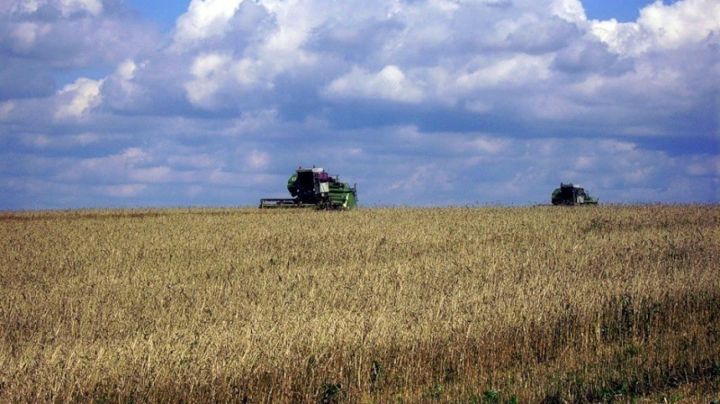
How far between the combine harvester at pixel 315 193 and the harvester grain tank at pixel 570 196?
16083 millimetres

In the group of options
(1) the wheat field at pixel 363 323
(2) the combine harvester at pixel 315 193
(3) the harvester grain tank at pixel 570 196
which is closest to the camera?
(1) the wheat field at pixel 363 323

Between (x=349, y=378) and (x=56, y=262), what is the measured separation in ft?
39.3

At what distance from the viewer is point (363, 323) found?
1090cm

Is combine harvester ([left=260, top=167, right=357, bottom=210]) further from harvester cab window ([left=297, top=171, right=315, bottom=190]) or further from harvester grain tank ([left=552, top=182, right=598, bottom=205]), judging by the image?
harvester grain tank ([left=552, top=182, right=598, bottom=205])

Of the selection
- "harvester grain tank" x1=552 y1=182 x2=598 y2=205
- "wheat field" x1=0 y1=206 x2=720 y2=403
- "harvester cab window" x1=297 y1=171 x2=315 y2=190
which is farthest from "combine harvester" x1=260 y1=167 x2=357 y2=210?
"wheat field" x1=0 y1=206 x2=720 y2=403

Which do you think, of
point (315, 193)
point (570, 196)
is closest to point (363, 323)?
point (315, 193)

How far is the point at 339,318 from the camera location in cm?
1123

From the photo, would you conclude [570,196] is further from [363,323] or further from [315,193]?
[363,323]

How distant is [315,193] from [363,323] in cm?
3656

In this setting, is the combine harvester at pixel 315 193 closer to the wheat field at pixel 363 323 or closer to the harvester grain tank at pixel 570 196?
the harvester grain tank at pixel 570 196

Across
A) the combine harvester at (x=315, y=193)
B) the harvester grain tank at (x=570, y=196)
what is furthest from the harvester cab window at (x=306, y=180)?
the harvester grain tank at (x=570, y=196)

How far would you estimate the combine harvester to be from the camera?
46.8 meters

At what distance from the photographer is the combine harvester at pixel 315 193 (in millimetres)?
46812

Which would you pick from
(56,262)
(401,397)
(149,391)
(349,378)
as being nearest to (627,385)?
(401,397)
